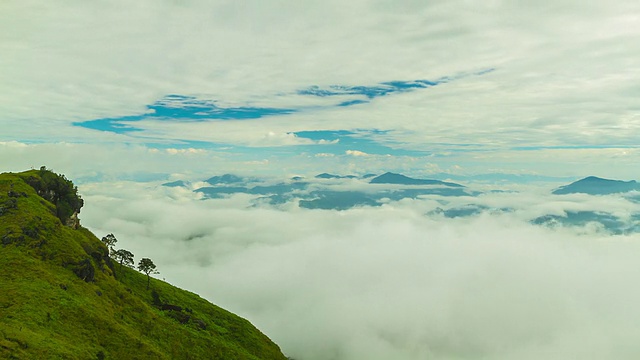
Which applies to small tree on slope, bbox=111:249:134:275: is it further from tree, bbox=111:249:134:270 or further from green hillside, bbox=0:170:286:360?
green hillside, bbox=0:170:286:360

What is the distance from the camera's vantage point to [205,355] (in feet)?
419

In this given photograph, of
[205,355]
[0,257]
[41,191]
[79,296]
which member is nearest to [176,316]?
[205,355]

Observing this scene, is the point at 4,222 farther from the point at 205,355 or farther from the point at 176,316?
the point at 205,355

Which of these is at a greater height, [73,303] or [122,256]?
[73,303]

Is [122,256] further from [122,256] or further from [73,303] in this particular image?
[73,303]

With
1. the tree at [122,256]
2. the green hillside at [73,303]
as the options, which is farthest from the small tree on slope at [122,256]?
the green hillside at [73,303]

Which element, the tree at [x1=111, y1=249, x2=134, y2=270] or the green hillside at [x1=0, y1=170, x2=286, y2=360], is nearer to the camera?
the green hillside at [x1=0, y1=170, x2=286, y2=360]

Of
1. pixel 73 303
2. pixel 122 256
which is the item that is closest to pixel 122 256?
pixel 122 256

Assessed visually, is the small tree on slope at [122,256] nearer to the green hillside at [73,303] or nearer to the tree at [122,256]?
the tree at [122,256]

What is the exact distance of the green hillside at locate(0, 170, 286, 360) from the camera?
3287 inches

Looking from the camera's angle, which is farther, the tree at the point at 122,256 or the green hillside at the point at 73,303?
the tree at the point at 122,256

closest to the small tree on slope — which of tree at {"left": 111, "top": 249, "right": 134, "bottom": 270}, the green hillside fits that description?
tree at {"left": 111, "top": 249, "right": 134, "bottom": 270}

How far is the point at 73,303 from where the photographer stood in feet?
318

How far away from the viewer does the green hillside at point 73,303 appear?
83.5 metres
